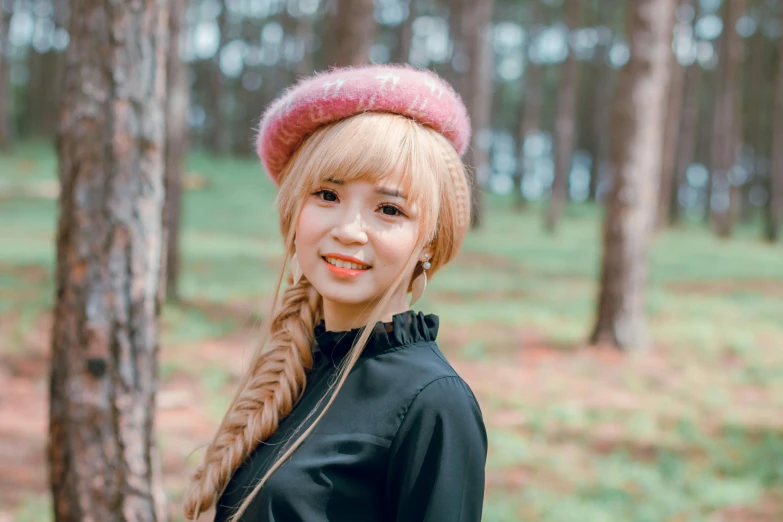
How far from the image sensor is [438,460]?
148cm

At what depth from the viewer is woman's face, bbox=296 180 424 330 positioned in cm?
169

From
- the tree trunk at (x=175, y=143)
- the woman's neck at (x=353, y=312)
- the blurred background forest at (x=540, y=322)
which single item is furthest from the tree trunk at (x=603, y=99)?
the woman's neck at (x=353, y=312)

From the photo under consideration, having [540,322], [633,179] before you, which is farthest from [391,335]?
[540,322]

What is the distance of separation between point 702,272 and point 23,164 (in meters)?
20.5

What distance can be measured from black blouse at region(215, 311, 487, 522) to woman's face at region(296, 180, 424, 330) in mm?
177

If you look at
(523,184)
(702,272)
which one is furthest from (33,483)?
(523,184)

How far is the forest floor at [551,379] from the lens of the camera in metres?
5.12

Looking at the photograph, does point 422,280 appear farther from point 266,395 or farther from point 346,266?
point 266,395

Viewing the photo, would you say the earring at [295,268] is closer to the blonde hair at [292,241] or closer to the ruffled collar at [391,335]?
the blonde hair at [292,241]

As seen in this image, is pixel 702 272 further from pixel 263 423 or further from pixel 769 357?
pixel 263 423

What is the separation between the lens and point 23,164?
24.1 meters

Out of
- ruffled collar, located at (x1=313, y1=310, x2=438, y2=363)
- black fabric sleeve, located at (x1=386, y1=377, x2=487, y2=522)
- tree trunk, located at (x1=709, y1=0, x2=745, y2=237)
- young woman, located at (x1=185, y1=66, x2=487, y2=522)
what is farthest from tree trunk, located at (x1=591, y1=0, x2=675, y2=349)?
tree trunk, located at (x1=709, y1=0, x2=745, y2=237)

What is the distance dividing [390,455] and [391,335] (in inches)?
11.6

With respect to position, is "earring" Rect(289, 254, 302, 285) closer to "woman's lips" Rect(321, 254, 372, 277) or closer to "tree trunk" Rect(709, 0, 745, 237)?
"woman's lips" Rect(321, 254, 372, 277)
